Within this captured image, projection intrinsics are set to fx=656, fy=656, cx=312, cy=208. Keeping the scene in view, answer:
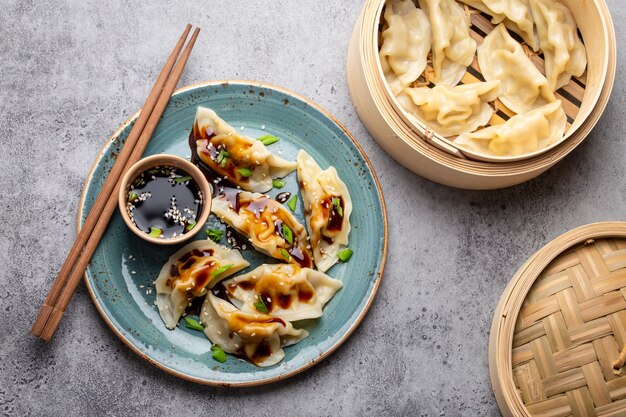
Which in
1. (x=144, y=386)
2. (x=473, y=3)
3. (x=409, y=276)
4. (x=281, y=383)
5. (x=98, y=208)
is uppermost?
(x=473, y=3)

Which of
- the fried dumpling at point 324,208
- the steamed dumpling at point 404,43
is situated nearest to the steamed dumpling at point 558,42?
the steamed dumpling at point 404,43

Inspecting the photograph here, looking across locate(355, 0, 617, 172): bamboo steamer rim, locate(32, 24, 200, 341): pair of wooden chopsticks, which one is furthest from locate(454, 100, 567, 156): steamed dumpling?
locate(32, 24, 200, 341): pair of wooden chopsticks

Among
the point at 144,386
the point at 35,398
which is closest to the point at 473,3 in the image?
the point at 144,386

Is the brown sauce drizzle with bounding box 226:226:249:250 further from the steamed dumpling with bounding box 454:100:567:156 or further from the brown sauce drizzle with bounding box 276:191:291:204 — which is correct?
the steamed dumpling with bounding box 454:100:567:156

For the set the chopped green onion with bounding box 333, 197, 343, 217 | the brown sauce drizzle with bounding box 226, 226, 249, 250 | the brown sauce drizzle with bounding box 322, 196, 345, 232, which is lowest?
the brown sauce drizzle with bounding box 226, 226, 249, 250

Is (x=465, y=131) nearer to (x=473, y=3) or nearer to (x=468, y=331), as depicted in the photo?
(x=473, y=3)

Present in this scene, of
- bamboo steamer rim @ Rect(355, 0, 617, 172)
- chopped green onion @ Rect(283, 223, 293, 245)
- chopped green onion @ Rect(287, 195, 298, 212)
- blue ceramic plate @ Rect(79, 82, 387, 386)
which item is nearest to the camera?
bamboo steamer rim @ Rect(355, 0, 617, 172)
